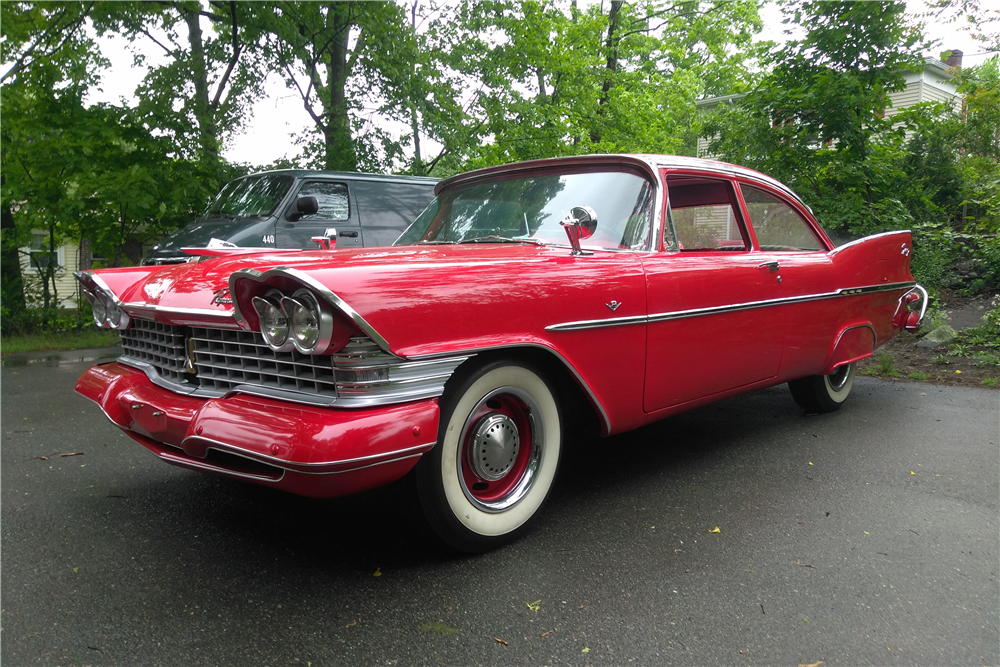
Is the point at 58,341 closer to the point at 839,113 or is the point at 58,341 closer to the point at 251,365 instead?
the point at 251,365

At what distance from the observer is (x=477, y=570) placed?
2.55 metres

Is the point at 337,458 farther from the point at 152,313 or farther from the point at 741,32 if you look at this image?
the point at 741,32

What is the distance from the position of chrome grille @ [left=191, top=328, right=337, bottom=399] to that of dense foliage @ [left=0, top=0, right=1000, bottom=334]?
291 inches

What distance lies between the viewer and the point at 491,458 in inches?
105

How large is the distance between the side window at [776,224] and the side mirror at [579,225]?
4.70 ft

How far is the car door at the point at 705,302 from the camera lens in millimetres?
3244

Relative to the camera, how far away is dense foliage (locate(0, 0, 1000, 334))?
812cm

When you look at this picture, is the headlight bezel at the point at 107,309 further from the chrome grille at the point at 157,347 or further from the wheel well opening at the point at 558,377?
the wheel well opening at the point at 558,377

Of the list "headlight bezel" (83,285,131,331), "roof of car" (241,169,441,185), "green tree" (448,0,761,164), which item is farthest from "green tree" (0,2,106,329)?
"headlight bezel" (83,285,131,331)

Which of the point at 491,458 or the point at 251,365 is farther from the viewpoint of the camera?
the point at 491,458

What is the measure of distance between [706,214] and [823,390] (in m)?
1.63

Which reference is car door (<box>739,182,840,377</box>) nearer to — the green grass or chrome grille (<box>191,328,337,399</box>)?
chrome grille (<box>191,328,337,399</box>)

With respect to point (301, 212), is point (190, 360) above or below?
below

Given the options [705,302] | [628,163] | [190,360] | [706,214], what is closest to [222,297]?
[190,360]
